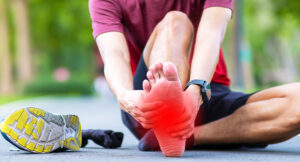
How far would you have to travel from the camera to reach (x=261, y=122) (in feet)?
11.3

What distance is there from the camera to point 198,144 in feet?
12.1

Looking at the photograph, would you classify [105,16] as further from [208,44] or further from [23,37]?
[23,37]

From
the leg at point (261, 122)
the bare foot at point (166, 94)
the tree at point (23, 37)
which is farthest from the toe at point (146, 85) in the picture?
the tree at point (23, 37)

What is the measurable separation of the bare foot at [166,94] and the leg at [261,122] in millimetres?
723

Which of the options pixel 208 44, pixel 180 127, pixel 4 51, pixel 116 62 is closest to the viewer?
pixel 180 127

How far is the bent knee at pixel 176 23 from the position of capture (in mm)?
3193

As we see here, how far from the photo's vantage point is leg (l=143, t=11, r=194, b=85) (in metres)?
3.09

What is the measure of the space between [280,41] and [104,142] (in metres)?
44.4

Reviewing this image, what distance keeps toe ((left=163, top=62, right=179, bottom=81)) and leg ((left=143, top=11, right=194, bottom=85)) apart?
508 millimetres

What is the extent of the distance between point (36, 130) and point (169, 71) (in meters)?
0.86

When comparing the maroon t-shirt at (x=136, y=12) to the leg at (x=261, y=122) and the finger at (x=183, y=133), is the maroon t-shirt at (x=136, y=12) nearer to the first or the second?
the leg at (x=261, y=122)

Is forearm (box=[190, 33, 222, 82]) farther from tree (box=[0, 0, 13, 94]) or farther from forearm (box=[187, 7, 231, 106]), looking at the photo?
tree (box=[0, 0, 13, 94])

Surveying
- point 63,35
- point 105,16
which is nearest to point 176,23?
point 105,16

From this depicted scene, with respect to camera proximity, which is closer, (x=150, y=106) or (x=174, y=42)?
(x=150, y=106)
